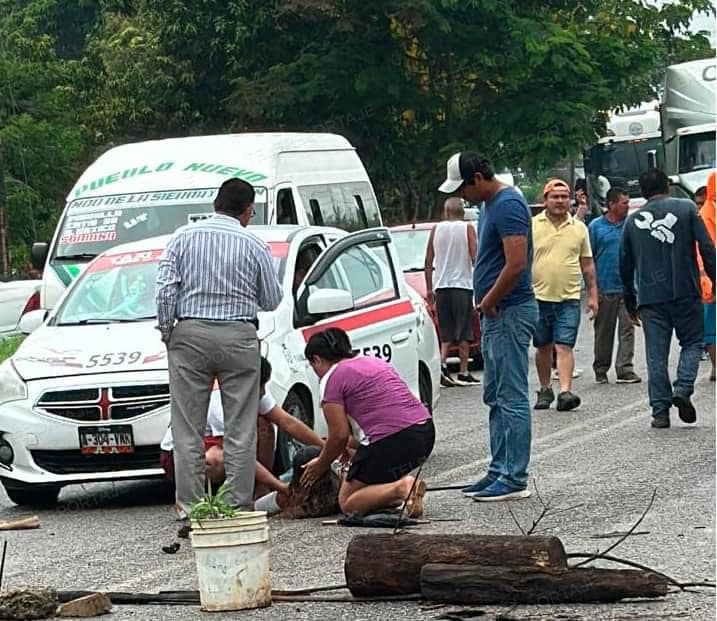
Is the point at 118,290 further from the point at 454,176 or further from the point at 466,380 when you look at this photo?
the point at 466,380

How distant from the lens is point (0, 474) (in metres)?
10.9

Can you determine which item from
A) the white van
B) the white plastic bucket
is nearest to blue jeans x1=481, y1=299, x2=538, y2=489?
the white plastic bucket

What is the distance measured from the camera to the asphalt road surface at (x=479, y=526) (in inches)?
289

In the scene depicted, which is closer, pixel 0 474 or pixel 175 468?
pixel 175 468

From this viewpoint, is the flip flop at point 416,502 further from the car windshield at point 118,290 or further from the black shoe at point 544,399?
the black shoe at point 544,399

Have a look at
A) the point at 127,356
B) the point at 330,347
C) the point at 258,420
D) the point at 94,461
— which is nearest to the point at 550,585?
the point at 330,347

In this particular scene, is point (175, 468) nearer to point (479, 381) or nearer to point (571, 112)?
point (479, 381)

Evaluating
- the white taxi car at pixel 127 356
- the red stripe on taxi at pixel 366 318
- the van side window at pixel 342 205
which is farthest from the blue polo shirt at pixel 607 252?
the white taxi car at pixel 127 356

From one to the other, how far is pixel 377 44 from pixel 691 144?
6.54 m

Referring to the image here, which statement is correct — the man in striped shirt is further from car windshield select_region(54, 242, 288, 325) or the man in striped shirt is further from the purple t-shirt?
car windshield select_region(54, 242, 288, 325)

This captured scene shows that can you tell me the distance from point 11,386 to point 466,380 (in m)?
8.45

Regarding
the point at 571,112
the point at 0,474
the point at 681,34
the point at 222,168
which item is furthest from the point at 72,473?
the point at 681,34

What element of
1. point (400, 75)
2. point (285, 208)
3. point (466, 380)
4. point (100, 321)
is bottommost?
point (466, 380)

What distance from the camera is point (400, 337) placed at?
12742 millimetres
